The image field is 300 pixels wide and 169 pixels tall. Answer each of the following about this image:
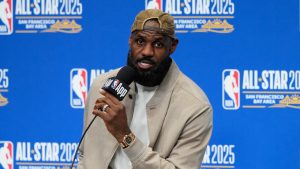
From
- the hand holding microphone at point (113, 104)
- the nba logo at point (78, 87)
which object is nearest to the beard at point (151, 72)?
the hand holding microphone at point (113, 104)

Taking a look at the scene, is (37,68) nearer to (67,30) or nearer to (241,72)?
(67,30)

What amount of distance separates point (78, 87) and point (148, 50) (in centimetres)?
125

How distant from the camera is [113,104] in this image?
52.9 inches

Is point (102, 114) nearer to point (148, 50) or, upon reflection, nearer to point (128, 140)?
point (128, 140)

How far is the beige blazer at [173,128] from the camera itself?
5.06 feet

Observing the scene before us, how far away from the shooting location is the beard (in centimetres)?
152

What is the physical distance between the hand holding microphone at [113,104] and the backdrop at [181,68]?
1225 mm

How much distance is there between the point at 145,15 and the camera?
155 centimetres

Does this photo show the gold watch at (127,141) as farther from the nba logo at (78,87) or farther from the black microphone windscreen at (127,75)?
the nba logo at (78,87)

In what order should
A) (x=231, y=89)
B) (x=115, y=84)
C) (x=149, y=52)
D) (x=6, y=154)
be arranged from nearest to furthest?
(x=115, y=84)
(x=149, y=52)
(x=231, y=89)
(x=6, y=154)

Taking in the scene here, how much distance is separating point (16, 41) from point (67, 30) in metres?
0.28

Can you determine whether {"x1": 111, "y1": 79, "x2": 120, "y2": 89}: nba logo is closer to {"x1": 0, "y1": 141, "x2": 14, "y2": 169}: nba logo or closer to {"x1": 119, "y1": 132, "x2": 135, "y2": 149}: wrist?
{"x1": 119, "y1": 132, "x2": 135, "y2": 149}: wrist

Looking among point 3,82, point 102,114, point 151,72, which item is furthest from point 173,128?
point 3,82

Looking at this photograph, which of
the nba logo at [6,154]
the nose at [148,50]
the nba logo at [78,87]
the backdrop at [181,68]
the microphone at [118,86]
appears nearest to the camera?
the microphone at [118,86]
